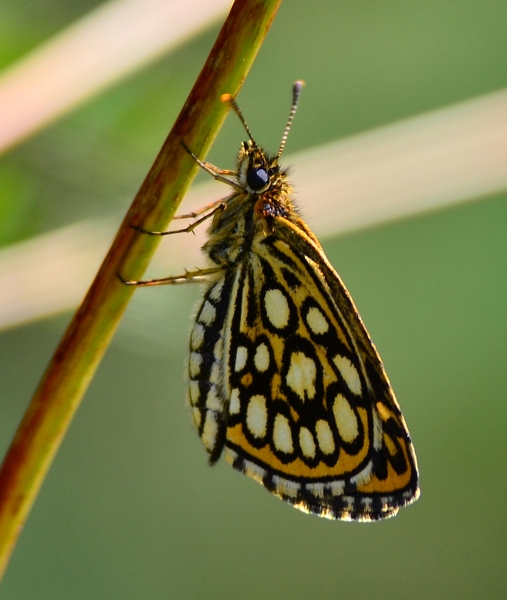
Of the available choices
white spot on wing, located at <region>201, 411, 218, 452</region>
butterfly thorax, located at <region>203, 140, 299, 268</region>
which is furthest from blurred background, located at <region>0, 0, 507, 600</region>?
white spot on wing, located at <region>201, 411, 218, 452</region>

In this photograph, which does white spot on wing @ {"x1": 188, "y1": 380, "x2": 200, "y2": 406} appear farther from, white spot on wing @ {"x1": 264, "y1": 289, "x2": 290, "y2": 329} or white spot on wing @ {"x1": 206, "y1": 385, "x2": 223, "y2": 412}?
white spot on wing @ {"x1": 264, "y1": 289, "x2": 290, "y2": 329}

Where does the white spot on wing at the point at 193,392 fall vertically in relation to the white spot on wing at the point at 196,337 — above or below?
below

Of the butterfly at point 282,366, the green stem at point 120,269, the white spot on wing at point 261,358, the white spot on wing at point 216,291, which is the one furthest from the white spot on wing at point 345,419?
the green stem at point 120,269

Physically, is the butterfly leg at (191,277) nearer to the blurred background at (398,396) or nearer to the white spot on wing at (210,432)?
the white spot on wing at (210,432)

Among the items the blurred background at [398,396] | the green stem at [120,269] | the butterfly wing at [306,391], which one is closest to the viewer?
the green stem at [120,269]

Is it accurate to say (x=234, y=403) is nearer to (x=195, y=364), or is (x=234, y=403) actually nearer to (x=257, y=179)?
(x=195, y=364)

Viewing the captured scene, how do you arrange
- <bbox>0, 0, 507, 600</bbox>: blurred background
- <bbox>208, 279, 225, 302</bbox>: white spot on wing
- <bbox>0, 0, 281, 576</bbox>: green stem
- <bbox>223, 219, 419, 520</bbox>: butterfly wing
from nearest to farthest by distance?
1. <bbox>0, 0, 281, 576</bbox>: green stem
2. <bbox>223, 219, 419, 520</bbox>: butterfly wing
3. <bbox>208, 279, 225, 302</bbox>: white spot on wing
4. <bbox>0, 0, 507, 600</bbox>: blurred background

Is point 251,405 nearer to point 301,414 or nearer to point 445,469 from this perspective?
point 301,414
